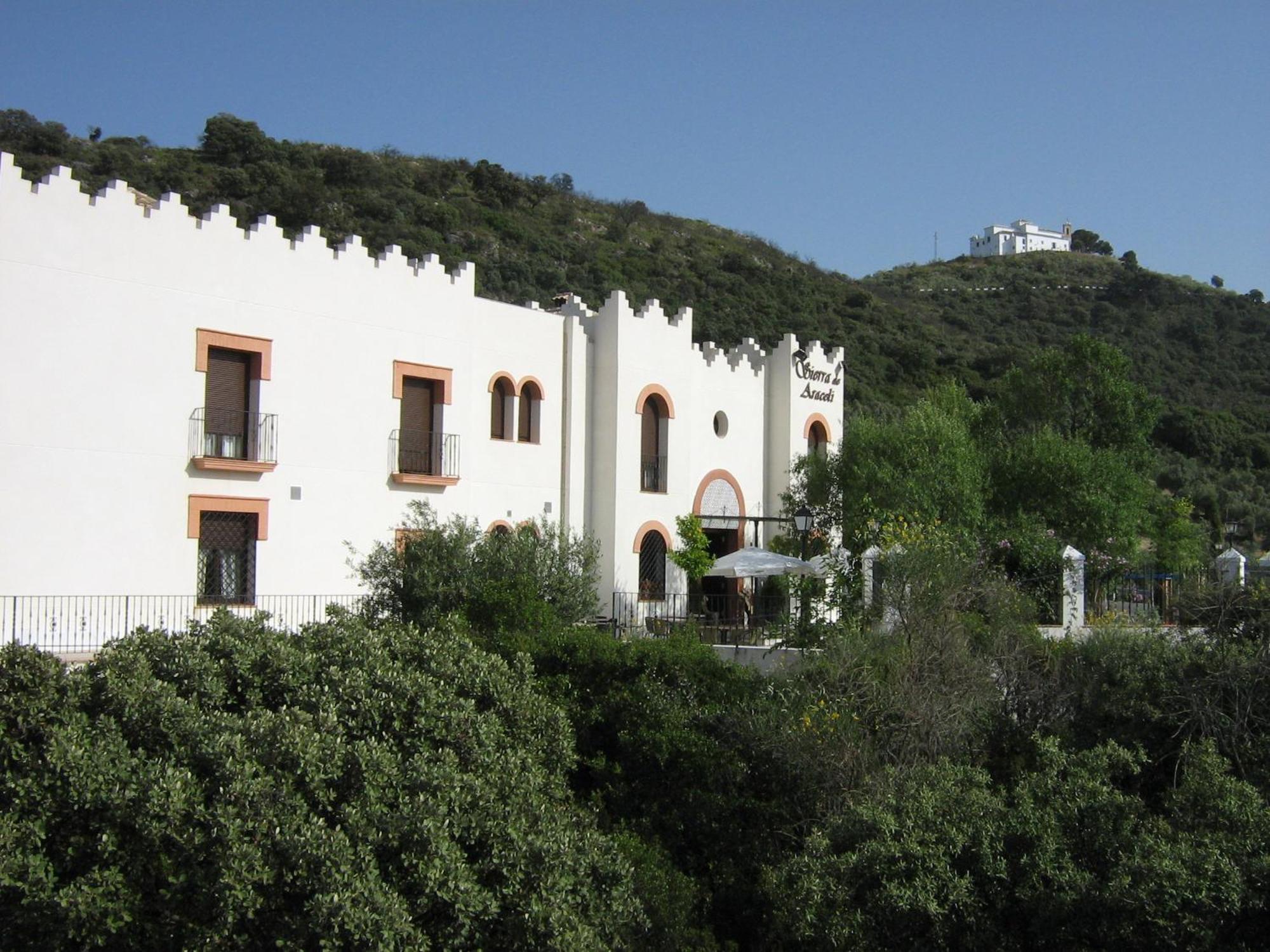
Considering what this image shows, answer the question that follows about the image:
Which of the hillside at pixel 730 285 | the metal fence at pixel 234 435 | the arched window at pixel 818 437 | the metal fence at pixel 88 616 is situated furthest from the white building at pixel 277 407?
the hillside at pixel 730 285

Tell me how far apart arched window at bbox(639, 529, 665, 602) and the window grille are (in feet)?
29.4

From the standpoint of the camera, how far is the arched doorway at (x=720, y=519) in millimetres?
28375

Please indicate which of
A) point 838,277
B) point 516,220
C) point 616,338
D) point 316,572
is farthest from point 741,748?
point 838,277

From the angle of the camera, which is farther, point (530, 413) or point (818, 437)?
point (818, 437)

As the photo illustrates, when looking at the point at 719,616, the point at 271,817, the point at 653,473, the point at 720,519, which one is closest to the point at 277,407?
the point at 653,473

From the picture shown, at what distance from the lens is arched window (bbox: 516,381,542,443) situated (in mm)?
25125

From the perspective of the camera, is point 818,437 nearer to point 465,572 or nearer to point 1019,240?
point 465,572

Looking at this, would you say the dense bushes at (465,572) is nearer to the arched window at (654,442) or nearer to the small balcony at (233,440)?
the small balcony at (233,440)

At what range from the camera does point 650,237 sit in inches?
2488

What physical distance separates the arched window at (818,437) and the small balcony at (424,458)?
38.5 ft

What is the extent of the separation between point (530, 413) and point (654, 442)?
135 inches

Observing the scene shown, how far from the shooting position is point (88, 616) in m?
17.7

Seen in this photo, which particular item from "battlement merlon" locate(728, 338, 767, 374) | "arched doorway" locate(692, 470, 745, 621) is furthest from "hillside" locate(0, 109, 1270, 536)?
"arched doorway" locate(692, 470, 745, 621)

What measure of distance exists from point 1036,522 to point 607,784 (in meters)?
16.1
